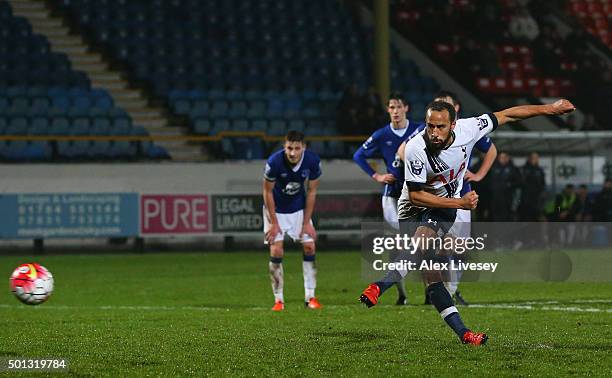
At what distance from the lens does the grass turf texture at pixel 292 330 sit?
802 centimetres

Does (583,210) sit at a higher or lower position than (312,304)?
higher

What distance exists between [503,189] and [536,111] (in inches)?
574

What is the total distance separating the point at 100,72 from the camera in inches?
1140

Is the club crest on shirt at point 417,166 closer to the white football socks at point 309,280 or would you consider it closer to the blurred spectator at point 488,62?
the white football socks at point 309,280

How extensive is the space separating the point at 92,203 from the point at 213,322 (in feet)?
40.5

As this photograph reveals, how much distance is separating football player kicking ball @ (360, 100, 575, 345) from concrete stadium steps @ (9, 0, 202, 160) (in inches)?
682

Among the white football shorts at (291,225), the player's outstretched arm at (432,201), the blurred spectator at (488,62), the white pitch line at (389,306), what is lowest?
the white pitch line at (389,306)

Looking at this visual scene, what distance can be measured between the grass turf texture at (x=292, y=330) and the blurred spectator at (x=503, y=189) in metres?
6.66

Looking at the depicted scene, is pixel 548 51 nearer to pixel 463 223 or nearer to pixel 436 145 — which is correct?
pixel 463 223

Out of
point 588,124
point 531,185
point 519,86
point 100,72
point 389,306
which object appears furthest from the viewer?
point 519,86

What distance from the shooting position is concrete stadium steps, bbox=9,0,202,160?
27.6m

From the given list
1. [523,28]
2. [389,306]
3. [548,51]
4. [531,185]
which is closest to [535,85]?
[548,51]

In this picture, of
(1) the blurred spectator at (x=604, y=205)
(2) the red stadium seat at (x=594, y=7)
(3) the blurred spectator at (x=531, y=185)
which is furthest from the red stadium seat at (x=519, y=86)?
(1) the blurred spectator at (x=604, y=205)

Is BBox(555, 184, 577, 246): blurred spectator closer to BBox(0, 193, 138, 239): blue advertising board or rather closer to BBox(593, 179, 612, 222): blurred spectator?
BBox(593, 179, 612, 222): blurred spectator
